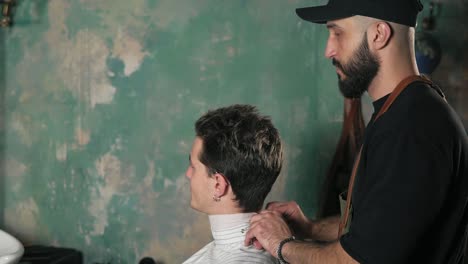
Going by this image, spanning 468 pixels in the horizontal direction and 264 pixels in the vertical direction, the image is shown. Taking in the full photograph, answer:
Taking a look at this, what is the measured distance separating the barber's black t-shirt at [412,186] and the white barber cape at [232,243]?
16.2 inches

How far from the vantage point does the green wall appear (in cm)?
295

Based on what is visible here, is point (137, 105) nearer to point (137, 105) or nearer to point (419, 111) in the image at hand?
point (137, 105)

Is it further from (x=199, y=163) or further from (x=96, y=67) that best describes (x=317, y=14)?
(x=96, y=67)

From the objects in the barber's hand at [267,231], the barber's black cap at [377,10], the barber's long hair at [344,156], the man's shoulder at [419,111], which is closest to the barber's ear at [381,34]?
the barber's black cap at [377,10]

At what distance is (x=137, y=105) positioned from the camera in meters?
3.18

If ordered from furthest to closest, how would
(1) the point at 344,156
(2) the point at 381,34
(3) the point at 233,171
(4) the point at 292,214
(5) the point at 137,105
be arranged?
(5) the point at 137,105, (1) the point at 344,156, (4) the point at 292,214, (3) the point at 233,171, (2) the point at 381,34

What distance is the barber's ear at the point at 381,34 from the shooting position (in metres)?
1.60

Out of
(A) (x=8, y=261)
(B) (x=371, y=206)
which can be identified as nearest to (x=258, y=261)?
(B) (x=371, y=206)

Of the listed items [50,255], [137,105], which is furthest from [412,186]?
[50,255]

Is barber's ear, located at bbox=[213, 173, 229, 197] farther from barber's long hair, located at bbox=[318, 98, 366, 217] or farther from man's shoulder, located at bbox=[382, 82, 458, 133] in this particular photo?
barber's long hair, located at bbox=[318, 98, 366, 217]

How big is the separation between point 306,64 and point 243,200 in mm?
1232

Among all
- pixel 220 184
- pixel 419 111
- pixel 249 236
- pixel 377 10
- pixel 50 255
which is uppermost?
pixel 377 10

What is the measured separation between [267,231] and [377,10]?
74 cm

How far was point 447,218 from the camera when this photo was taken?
1505mm
